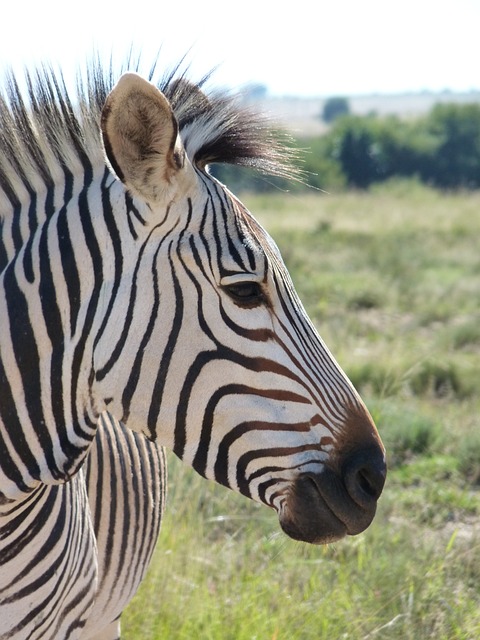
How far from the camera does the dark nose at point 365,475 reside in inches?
74.1

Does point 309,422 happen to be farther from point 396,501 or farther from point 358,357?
point 358,357

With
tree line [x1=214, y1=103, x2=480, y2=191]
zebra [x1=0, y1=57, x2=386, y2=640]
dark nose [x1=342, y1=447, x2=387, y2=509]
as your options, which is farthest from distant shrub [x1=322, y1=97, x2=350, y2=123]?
dark nose [x1=342, y1=447, x2=387, y2=509]

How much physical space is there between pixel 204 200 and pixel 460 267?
14.8 m

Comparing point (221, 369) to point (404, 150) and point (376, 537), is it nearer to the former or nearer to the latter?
point (376, 537)

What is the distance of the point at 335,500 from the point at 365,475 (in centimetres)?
9

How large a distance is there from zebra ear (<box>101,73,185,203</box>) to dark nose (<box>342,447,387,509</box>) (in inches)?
29.2

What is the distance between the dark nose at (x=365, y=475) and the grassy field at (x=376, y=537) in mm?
473

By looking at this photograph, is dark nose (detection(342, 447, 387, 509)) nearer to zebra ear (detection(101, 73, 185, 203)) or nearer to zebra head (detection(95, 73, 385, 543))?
zebra head (detection(95, 73, 385, 543))

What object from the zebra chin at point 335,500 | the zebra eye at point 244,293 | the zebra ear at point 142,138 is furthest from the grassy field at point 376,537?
the zebra ear at point 142,138

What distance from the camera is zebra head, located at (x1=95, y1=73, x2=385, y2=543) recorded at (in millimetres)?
1882

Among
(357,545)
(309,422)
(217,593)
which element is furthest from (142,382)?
(357,545)

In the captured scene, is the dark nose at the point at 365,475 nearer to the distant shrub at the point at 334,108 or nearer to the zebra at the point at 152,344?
the zebra at the point at 152,344

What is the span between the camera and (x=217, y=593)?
3.61m

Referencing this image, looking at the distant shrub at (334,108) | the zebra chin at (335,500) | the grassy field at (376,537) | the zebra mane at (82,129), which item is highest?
the zebra mane at (82,129)
